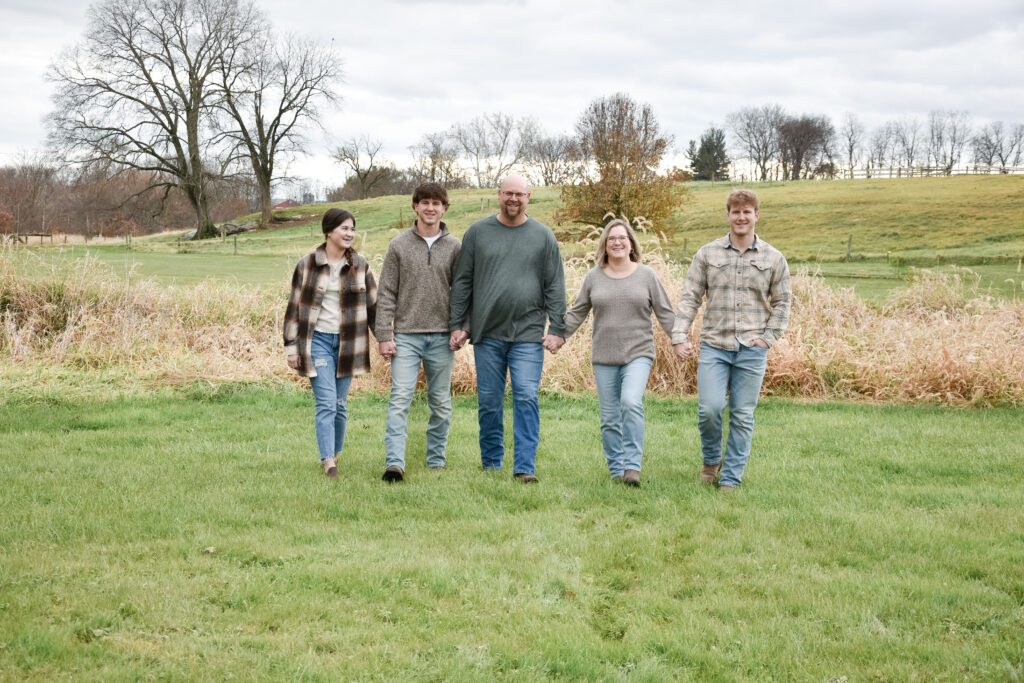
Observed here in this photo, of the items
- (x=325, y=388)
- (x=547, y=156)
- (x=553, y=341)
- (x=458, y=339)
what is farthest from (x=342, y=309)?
(x=547, y=156)

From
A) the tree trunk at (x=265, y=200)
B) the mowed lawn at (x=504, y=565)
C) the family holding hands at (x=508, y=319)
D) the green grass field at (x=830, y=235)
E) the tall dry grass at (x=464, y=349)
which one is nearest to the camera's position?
the mowed lawn at (x=504, y=565)

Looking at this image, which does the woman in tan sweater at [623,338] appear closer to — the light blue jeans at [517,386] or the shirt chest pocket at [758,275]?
the light blue jeans at [517,386]

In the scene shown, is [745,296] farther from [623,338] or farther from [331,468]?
[331,468]

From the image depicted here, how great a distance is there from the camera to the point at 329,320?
20.3ft

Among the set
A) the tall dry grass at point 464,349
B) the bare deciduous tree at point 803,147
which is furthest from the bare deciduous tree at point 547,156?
the tall dry grass at point 464,349

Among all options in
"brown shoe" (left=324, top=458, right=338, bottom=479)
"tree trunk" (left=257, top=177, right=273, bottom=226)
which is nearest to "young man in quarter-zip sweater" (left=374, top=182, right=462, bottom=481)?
"brown shoe" (left=324, top=458, right=338, bottom=479)

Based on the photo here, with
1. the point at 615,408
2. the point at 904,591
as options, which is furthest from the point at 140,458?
the point at 904,591

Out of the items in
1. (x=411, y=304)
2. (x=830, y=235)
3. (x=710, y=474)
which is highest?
(x=830, y=235)

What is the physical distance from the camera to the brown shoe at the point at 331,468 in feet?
20.2

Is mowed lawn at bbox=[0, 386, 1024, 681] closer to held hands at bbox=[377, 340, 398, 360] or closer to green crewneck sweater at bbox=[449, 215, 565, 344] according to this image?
held hands at bbox=[377, 340, 398, 360]

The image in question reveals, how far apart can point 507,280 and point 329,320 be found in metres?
1.35

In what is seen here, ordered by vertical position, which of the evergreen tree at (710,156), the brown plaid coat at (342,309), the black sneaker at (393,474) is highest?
the evergreen tree at (710,156)

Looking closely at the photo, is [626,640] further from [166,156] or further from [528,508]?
[166,156]

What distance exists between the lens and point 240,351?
11.3 metres
